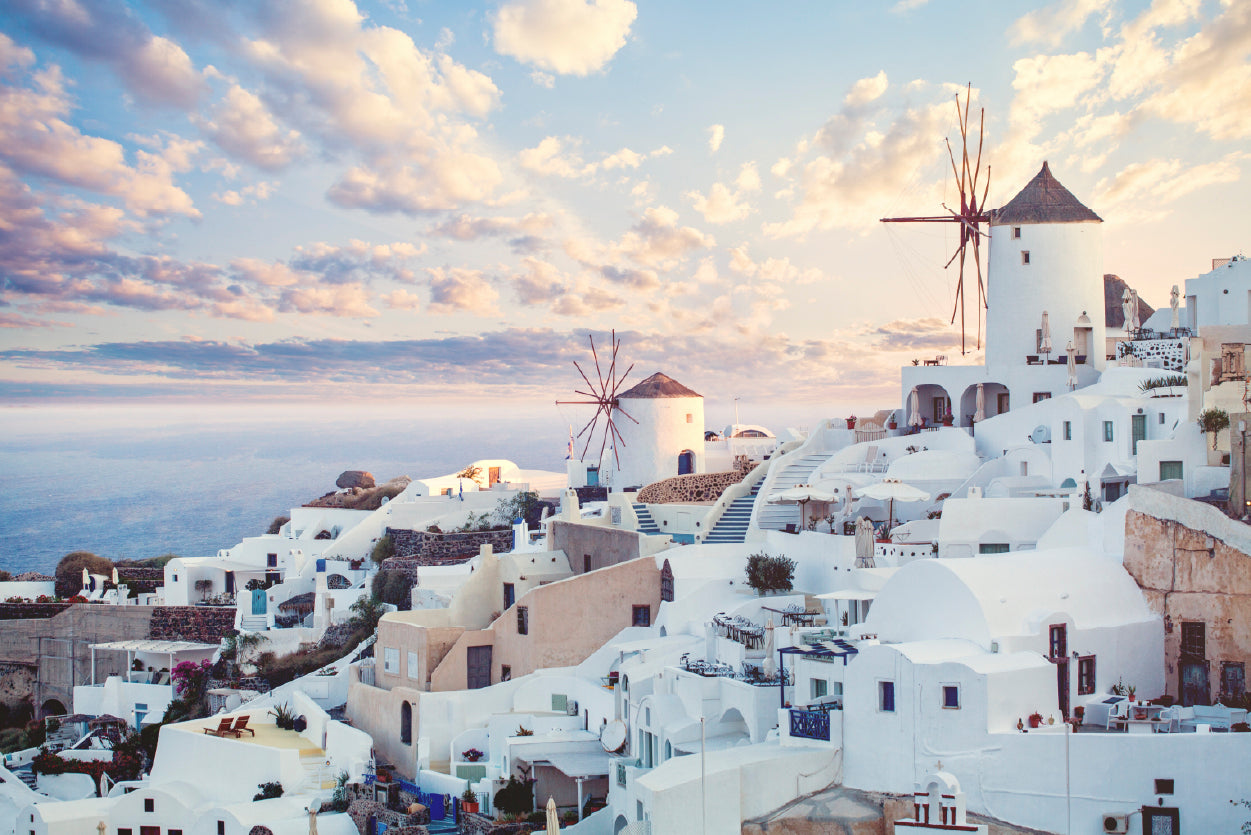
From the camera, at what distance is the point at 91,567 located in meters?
40.3

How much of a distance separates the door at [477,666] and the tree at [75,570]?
20493 mm

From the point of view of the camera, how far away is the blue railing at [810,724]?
1588 cm

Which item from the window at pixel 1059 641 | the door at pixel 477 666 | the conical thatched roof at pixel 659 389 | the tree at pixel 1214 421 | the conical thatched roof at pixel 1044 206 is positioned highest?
the conical thatched roof at pixel 1044 206

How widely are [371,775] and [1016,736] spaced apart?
12.2 m

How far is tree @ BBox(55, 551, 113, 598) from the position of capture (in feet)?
128

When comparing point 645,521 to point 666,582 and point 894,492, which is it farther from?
point 894,492

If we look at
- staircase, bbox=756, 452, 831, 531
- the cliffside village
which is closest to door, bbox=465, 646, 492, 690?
the cliffside village

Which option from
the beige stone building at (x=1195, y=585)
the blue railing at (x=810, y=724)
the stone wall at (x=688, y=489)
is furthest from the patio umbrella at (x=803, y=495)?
the blue railing at (x=810, y=724)

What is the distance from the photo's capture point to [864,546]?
67.4 feet

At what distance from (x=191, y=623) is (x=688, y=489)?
14699 mm

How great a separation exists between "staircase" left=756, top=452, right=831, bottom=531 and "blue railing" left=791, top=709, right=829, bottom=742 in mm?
9314

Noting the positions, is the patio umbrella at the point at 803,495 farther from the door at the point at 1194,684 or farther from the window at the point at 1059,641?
the door at the point at 1194,684

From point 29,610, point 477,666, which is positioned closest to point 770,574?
point 477,666

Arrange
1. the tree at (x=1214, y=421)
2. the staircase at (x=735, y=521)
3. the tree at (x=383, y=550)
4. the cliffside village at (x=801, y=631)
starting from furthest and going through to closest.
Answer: the tree at (x=383, y=550), the staircase at (x=735, y=521), the tree at (x=1214, y=421), the cliffside village at (x=801, y=631)
